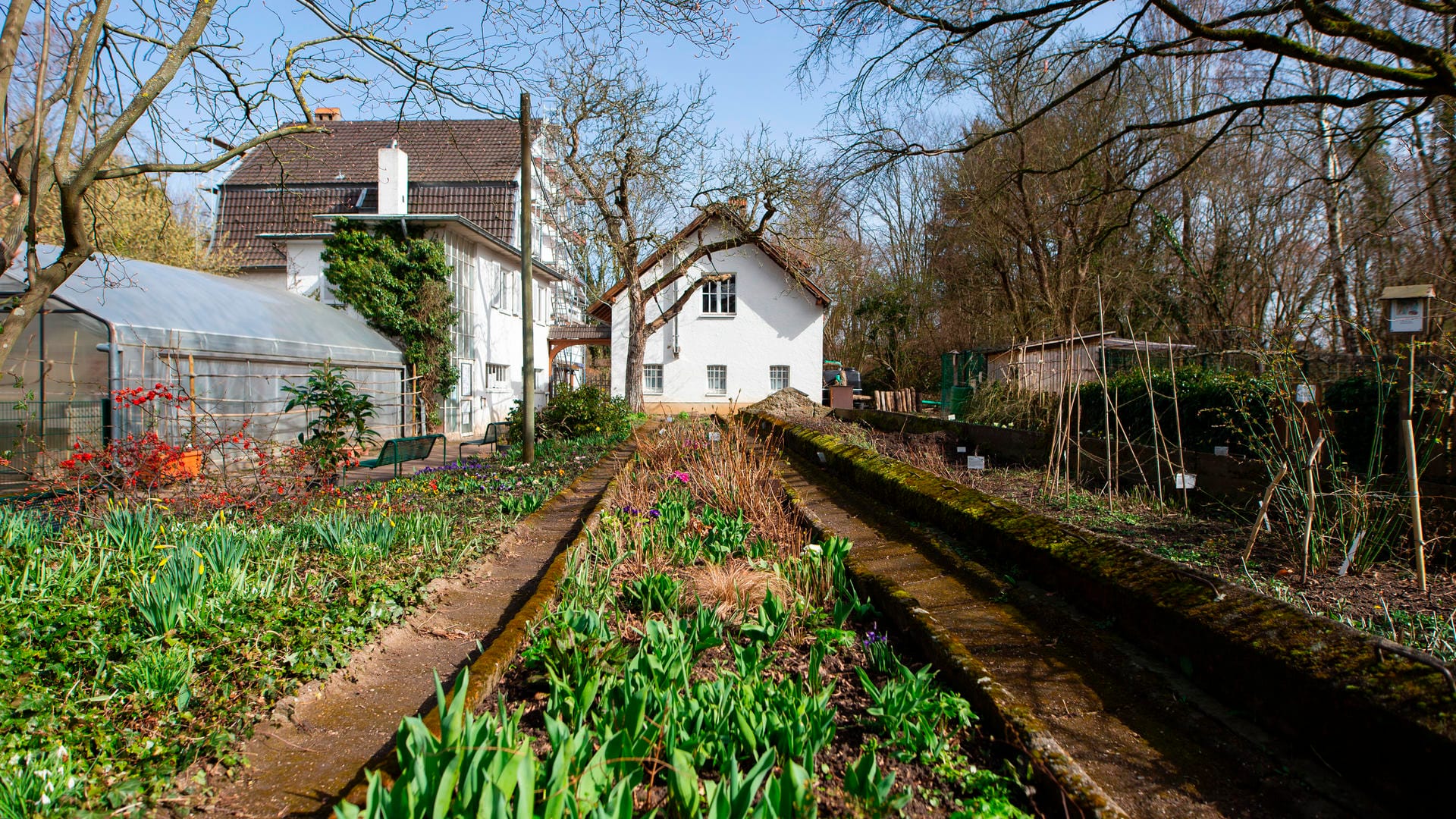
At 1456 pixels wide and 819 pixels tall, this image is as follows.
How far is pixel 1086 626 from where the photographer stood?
3.79 m

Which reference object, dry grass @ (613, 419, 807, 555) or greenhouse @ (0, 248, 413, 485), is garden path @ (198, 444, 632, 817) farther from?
greenhouse @ (0, 248, 413, 485)

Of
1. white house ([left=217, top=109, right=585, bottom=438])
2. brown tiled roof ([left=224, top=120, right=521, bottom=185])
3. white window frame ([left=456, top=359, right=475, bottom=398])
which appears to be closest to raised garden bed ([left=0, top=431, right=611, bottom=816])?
white window frame ([left=456, top=359, right=475, bottom=398])

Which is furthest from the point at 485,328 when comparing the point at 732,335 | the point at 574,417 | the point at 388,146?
the point at 574,417

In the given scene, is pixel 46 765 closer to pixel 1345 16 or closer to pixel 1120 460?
pixel 1120 460

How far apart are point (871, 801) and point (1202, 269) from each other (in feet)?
79.5

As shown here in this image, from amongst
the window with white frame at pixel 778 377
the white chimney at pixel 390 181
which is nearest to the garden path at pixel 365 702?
the white chimney at pixel 390 181

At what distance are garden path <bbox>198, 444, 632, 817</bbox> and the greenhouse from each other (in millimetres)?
5344

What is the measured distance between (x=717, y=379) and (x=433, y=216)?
1095 centimetres

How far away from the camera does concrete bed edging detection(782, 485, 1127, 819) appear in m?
2.19

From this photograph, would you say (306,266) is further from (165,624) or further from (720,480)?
(165,624)

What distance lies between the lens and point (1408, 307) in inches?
255

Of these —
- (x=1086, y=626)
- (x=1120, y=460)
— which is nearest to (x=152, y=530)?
(x=1086, y=626)

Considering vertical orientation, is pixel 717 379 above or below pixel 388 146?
below

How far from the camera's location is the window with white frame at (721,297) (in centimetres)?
2692
